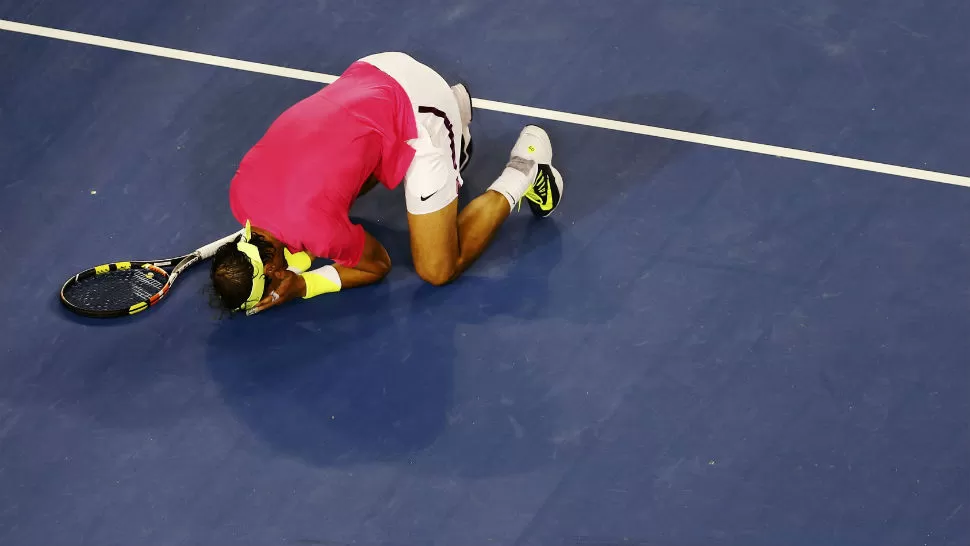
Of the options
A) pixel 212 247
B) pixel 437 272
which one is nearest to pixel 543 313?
pixel 437 272

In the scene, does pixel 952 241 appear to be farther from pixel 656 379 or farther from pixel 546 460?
pixel 546 460

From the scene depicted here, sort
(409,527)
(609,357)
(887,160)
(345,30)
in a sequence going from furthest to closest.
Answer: (345,30) → (887,160) → (609,357) → (409,527)

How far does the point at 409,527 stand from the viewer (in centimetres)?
541

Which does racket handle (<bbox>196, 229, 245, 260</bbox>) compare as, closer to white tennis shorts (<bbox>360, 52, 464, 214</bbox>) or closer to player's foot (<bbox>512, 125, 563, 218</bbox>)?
white tennis shorts (<bbox>360, 52, 464, 214</bbox>)

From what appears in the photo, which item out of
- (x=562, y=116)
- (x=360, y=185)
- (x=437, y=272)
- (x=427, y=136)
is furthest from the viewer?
(x=562, y=116)

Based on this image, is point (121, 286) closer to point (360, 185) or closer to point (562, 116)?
point (360, 185)

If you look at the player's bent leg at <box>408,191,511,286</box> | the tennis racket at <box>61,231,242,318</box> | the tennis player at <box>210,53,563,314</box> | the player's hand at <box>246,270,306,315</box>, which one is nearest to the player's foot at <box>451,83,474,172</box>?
the tennis player at <box>210,53,563,314</box>

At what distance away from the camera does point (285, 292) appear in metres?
5.82

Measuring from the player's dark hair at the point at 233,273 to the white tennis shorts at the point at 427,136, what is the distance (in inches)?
33.3

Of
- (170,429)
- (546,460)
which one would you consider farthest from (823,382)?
(170,429)

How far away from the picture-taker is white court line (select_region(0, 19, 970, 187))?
6324mm

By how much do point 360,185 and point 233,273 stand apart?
746 mm

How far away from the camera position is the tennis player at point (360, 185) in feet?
17.4

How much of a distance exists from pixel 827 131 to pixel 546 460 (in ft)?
8.44
